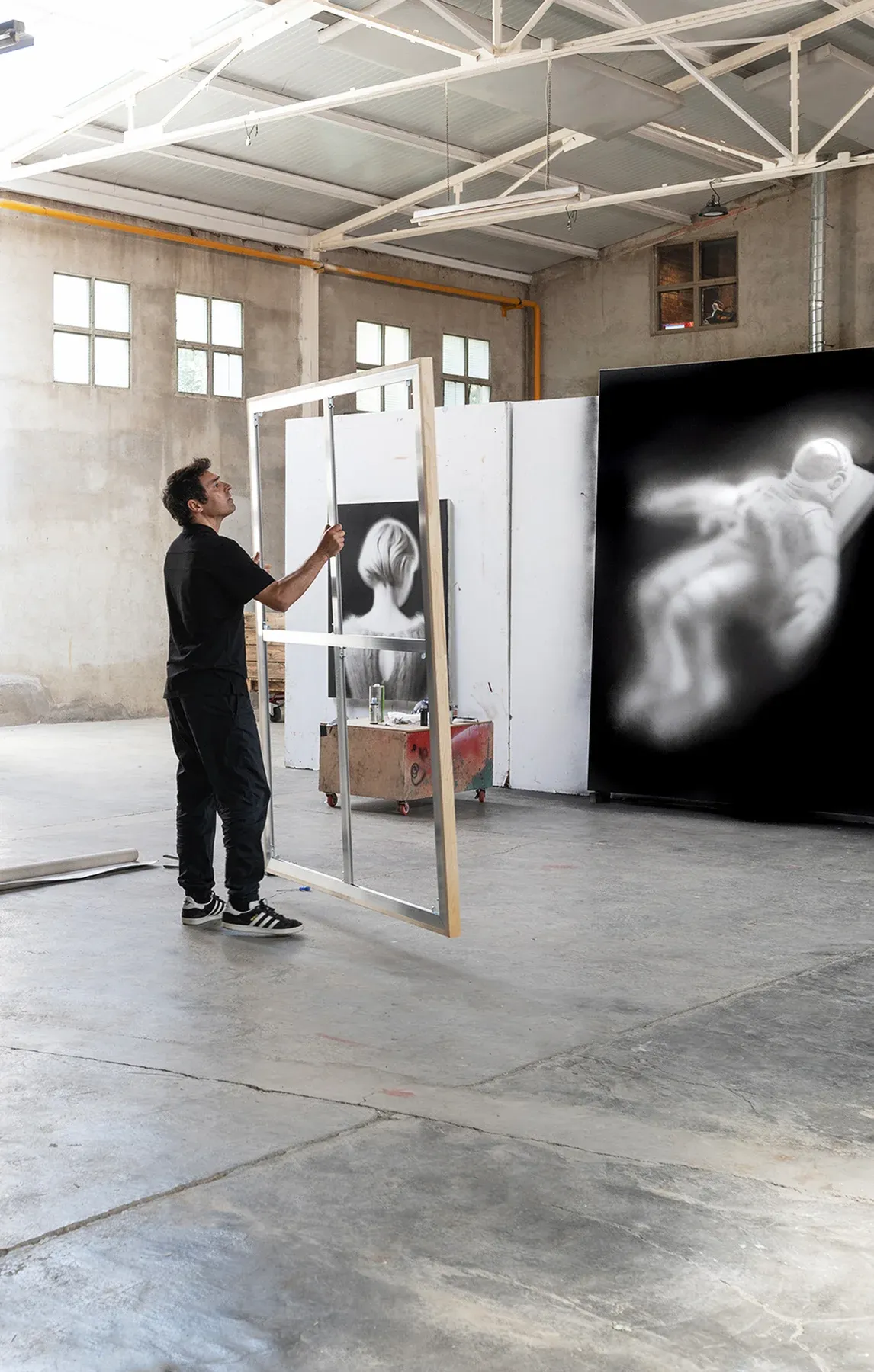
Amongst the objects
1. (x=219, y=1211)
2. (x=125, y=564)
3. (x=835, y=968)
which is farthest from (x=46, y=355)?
(x=219, y=1211)

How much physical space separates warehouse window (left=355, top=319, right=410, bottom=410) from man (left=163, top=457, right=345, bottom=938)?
38.8 feet

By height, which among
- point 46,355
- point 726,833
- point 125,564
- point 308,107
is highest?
point 308,107

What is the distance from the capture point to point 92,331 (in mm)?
14758

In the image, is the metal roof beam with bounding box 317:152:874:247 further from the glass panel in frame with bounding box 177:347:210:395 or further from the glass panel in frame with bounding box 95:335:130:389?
the glass panel in frame with bounding box 95:335:130:389

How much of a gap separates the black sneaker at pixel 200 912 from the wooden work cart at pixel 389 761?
2686mm

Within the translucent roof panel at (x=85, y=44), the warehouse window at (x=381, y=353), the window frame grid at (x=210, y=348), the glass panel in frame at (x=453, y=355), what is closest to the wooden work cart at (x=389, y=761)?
the translucent roof panel at (x=85, y=44)

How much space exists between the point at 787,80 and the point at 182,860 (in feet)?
35.6

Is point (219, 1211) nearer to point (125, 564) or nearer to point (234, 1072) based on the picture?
point (234, 1072)

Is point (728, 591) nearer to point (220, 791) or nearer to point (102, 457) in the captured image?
point (220, 791)

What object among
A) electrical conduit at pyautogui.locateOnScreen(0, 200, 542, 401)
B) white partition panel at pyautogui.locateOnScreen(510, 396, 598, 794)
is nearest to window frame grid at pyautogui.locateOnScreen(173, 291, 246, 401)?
electrical conduit at pyautogui.locateOnScreen(0, 200, 542, 401)

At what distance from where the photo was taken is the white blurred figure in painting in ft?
33.2

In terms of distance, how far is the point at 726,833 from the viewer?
8336 mm

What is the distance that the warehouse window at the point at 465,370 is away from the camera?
1838 cm

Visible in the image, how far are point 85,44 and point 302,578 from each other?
7949mm
